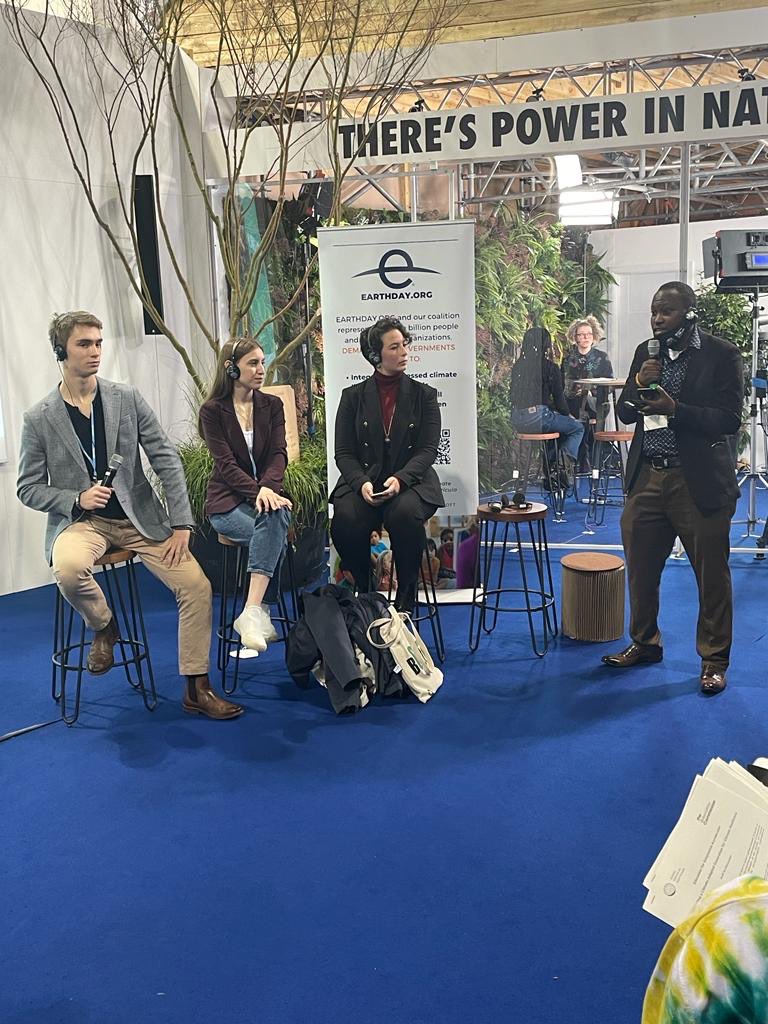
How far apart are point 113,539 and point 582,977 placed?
225 centimetres

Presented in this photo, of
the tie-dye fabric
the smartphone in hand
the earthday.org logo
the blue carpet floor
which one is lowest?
the blue carpet floor

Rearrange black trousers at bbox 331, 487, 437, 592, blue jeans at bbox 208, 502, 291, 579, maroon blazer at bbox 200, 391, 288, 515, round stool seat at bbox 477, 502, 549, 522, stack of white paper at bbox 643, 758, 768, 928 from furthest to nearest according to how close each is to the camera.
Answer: round stool seat at bbox 477, 502, 549, 522
black trousers at bbox 331, 487, 437, 592
maroon blazer at bbox 200, 391, 288, 515
blue jeans at bbox 208, 502, 291, 579
stack of white paper at bbox 643, 758, 768, 928

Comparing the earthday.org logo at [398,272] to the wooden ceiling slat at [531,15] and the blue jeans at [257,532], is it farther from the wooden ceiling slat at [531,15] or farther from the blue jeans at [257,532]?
the wooden ceiling slat at [531,15]

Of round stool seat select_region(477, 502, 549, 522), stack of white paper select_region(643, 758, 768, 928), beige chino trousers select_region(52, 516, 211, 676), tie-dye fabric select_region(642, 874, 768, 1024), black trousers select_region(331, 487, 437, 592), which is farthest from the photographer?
round stool seat select_region(477, 502, 549, 522)

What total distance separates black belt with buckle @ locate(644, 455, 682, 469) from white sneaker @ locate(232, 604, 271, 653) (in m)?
1.63

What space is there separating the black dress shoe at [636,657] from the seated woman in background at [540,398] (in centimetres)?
183

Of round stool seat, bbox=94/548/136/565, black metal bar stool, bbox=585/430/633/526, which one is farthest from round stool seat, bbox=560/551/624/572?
round stool seat, bbox=94/548/136/565

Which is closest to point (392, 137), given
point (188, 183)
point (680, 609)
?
point (188, 183)

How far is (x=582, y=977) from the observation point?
2.10 meters

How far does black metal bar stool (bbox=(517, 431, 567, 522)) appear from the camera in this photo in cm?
568

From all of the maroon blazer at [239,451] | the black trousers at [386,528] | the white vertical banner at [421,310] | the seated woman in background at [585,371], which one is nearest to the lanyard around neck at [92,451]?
the maroon blazer at [239,451]

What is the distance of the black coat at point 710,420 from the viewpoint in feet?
11.8

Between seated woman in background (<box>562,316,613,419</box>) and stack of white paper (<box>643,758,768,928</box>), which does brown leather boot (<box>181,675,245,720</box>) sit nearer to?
stack of white paper (<box>643,758,768,928</box>)

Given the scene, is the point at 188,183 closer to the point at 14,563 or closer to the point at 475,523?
the point at 14,563
